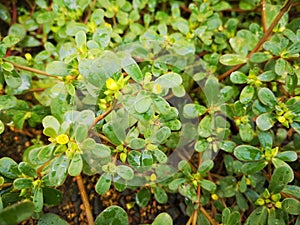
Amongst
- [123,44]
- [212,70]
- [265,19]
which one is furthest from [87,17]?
Answer: [265,19]

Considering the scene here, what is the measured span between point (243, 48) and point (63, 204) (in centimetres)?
81

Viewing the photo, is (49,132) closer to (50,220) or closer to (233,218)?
(50,220)

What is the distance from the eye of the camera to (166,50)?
4.47ft

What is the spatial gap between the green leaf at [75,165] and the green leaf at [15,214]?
0.19 m

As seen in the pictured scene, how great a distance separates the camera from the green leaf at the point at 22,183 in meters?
1.05

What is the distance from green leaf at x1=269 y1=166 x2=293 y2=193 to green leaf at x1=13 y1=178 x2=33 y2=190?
655 millimetres

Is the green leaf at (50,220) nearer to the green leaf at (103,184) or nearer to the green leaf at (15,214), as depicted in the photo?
the green leaf at (103,184)

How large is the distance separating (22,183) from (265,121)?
0.69 meters

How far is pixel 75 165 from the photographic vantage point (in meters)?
1.00

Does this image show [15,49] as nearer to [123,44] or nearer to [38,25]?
[38,25]

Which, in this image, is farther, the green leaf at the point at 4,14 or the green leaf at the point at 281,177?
the green leaf at the point at 4,14

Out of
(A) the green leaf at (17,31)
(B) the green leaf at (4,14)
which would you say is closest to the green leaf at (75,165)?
(A) the green leaf at (17,31)

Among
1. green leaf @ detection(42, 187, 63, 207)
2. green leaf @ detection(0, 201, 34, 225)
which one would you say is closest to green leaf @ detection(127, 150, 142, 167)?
green leaf @ detection(42, 187, 63, 207)

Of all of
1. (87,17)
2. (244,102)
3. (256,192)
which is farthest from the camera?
(87,17)
